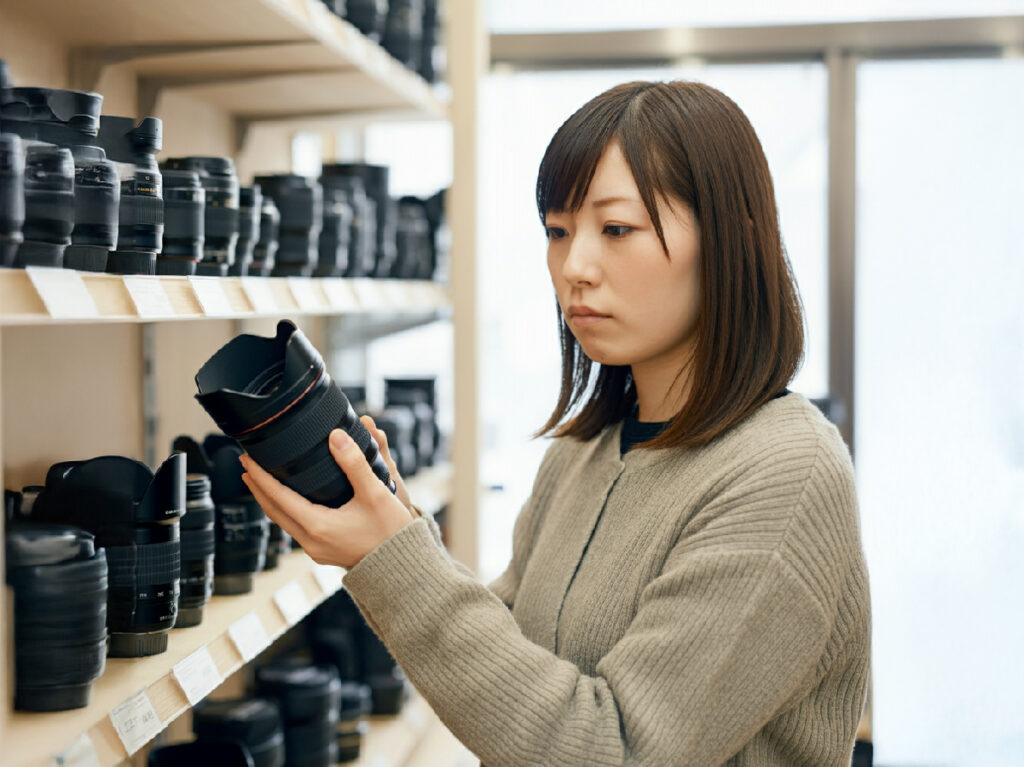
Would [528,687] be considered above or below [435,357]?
below

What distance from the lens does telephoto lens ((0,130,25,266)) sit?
2.81 feet

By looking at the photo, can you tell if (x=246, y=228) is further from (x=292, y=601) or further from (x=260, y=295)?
(x=292, y=601)

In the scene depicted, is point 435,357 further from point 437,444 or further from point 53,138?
point 53,138

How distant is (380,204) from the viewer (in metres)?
2.11


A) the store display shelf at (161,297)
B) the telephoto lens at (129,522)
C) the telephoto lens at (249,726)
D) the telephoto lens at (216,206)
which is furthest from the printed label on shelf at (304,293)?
the telephoto lens at (249,726)

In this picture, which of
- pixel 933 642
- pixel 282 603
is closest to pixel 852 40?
pixel 933 642

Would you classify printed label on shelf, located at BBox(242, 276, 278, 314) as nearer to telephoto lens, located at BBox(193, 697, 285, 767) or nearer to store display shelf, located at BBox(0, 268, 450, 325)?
store display shelf, located at BBox(0, 268, 450, 325)

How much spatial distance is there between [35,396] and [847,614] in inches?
40.9

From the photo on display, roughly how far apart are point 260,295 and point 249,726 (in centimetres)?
69

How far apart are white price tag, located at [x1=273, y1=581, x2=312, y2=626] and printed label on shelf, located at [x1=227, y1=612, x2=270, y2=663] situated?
3.0 inches

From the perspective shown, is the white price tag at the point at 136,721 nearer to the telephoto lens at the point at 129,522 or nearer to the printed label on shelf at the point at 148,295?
the telephoto lens at the point at 129,522

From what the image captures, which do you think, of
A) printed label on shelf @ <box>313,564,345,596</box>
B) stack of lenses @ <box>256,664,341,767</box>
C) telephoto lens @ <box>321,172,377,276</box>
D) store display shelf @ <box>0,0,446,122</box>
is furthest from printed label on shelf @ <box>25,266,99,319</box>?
stack of lenses @ <box>256,664,341,767</box>

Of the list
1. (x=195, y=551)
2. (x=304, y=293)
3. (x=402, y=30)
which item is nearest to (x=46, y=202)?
(x=195, y=551)

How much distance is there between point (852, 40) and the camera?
301 cm
